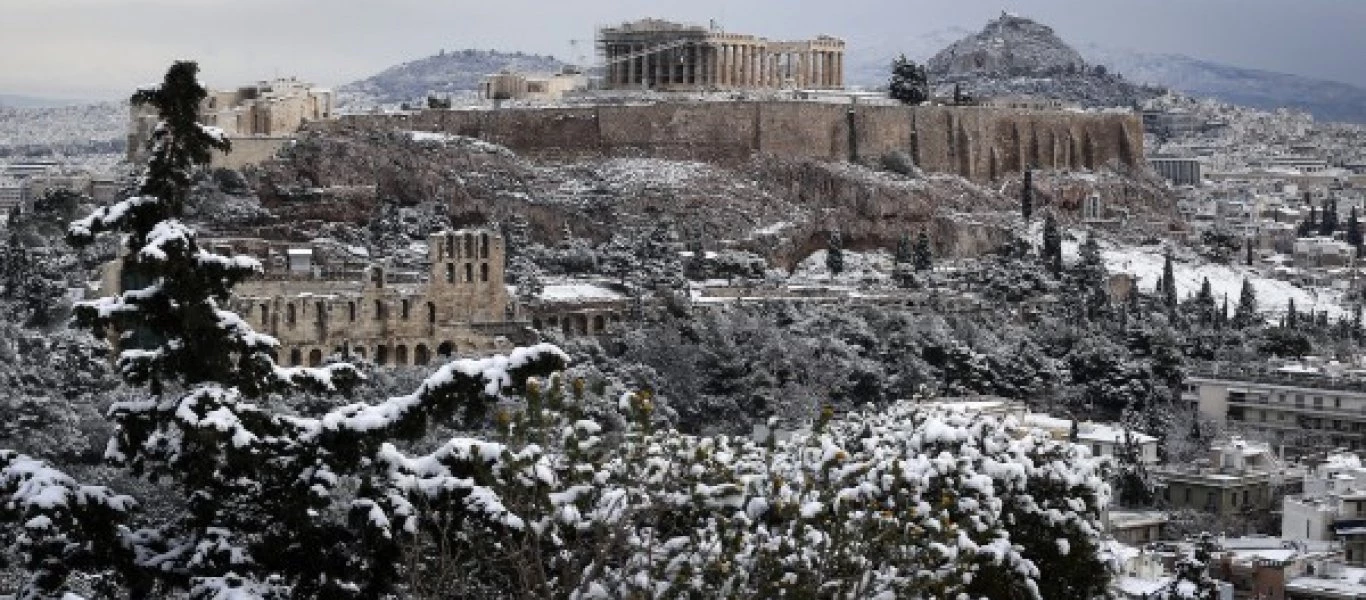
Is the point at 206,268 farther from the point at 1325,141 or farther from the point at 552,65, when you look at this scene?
the point at 552,65

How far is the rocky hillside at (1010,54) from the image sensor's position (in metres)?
158

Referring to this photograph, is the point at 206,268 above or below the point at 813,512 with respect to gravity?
above

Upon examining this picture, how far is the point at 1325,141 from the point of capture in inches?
7052

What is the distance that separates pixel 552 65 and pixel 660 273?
Result: 5467 inches

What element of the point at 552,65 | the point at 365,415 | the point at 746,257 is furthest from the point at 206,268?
the point at 552,65

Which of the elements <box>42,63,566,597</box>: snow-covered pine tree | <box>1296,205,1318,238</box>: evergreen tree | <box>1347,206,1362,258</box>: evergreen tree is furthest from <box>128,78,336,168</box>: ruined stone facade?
<box>1296,205,1318,238</box>: evergreen tree

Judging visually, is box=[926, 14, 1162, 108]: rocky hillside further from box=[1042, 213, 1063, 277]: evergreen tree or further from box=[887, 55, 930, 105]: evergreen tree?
box=[1042, 213, 1063, 277]: evergreen tree

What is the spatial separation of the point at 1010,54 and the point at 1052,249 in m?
90.3

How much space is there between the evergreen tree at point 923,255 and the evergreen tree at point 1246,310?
8.25m

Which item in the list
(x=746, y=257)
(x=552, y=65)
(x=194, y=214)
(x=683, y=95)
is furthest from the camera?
(x=552, y=65)

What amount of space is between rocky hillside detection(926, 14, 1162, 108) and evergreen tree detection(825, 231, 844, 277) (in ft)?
215

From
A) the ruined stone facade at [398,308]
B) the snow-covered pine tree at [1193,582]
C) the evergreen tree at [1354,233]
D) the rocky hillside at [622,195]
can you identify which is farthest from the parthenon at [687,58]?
the snow-covered pine tree at [1193,582]

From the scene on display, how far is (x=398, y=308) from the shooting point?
55.7 metres

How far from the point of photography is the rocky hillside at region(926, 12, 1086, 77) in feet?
518
